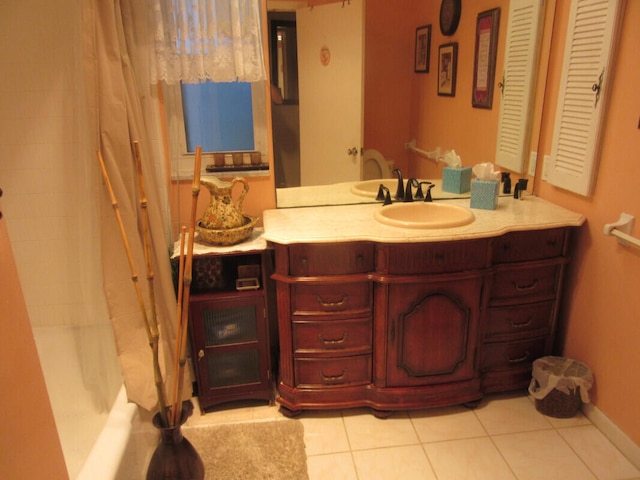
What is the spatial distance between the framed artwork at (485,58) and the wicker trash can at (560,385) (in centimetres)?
125

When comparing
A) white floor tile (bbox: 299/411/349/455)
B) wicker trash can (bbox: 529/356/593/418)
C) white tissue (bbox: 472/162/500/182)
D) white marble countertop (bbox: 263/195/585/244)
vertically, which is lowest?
white floor tile (bbox: 299/411/349/455)

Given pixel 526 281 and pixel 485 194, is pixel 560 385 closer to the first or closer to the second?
pixel 526 281

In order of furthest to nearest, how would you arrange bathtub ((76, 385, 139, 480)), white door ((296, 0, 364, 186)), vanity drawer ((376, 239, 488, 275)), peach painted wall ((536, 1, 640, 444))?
white door ((296, 0, 364, 186)) < vanity drawer ((376, 239, 488, 275)) < peach painted wall ((536, 1, 640, 444)) < bathtub ((76, 385, 139, 480))

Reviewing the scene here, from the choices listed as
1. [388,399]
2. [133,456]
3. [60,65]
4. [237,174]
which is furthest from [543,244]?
[60,65]

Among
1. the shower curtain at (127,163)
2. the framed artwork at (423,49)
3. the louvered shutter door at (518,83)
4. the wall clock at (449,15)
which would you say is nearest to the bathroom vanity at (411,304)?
the louvered shutter door at (518,83)

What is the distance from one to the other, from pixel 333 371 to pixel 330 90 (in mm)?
1260

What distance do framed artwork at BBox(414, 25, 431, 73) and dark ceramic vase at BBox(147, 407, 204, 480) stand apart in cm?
176

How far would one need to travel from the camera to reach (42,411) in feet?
3.42

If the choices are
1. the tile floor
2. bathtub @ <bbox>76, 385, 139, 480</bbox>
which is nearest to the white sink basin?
the tile floor

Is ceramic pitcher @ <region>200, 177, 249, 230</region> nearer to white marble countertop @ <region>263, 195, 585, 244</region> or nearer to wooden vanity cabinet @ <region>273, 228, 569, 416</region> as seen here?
white marble countertop @ <region>263, 195, 585, 244</region>

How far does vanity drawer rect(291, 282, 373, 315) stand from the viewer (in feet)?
6.27

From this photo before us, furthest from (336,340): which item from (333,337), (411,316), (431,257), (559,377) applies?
(559,377)

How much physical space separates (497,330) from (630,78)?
1.12 m

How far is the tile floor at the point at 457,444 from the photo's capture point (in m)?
1.79
